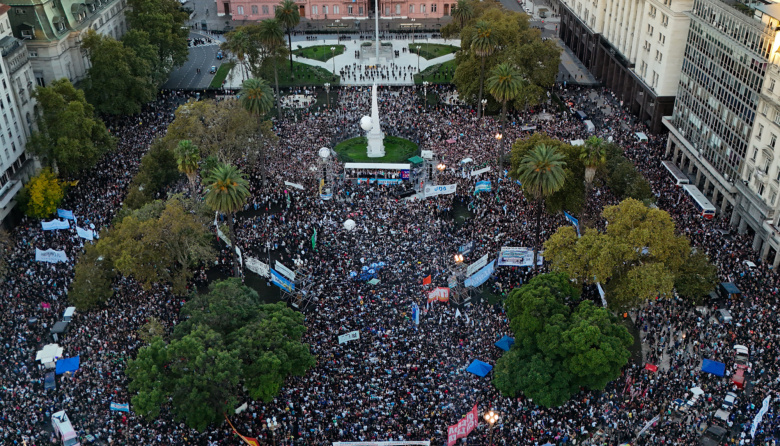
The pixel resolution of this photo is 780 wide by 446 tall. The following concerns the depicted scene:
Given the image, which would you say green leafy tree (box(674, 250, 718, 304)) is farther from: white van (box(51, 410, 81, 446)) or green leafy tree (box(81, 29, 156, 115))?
green leafy tree (box(81, 29, 156, 115))

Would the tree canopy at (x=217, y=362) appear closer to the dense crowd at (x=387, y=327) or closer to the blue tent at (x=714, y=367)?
the dense crowd at (x=387, y=327)

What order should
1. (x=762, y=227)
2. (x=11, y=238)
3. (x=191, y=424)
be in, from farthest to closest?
(x=11, y=238)
(x=762, y=227)
(x=191, y=424)

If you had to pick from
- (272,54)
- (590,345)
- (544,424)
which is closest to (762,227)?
(590,345)

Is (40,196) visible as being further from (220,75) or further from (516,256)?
(220,75)

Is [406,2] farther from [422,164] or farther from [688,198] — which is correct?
[688,198]

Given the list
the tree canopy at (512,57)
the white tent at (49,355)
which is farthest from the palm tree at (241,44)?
the white tent at (49,355)

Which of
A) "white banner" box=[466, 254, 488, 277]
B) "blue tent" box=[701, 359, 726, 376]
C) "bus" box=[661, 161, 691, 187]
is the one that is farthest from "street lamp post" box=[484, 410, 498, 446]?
"bus" box=[661, 161, 691, 187]
